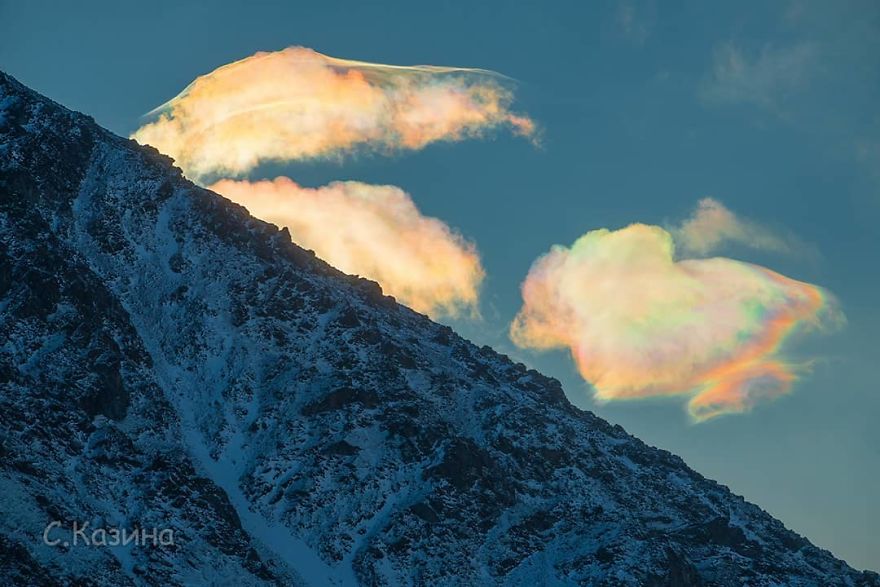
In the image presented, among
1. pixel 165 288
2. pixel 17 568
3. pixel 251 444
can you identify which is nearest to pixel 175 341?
pixel 165 288

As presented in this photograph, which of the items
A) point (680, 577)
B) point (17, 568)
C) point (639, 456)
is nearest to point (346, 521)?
point (680, 577)

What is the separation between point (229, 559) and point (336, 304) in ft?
206

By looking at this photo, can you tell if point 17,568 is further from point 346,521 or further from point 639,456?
point 639,456

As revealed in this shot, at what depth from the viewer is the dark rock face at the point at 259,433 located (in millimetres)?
114000

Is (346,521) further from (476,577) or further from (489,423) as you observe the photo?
(489,423)

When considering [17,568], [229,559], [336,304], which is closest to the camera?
[17,568]

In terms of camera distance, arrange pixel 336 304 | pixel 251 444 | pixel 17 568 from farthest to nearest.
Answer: pixel 336 304, pixel 251 444, pixel 17 568

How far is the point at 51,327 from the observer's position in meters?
130

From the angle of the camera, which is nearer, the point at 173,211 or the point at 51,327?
the point at 51,327

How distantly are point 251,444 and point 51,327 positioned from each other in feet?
97.1

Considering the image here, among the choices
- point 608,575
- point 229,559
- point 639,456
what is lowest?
point 229,559

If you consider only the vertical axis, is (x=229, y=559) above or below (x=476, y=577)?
below

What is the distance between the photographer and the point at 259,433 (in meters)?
143

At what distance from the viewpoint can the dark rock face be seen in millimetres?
114000
